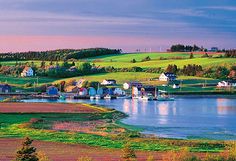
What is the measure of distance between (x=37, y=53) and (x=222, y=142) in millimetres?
163904

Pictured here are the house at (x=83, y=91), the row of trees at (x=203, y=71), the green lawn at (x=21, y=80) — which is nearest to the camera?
the house at (x=83, y=91)

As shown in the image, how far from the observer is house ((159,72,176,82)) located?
126188mm

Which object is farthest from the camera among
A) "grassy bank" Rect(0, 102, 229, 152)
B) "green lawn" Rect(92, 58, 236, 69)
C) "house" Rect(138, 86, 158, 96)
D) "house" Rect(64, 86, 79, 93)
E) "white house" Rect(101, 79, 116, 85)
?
"green lawn" Rect(92, 58, 236, 69)

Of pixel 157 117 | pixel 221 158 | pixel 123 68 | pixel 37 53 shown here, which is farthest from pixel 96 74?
pixel 221 158

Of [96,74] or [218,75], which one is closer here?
[218,75]

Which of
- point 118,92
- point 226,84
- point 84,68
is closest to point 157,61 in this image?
point 84,68

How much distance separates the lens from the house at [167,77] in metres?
126

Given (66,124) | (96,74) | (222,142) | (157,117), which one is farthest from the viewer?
(96,74)

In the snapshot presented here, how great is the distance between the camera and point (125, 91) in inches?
4717

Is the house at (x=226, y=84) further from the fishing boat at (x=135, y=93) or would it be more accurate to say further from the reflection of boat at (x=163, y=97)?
the fishing boat at (x=135, y=93)

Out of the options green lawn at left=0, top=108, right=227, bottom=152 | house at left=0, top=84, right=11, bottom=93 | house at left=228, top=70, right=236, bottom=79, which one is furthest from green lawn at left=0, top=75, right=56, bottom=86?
green lawn at left=0, top=108, right=227, bottom=152

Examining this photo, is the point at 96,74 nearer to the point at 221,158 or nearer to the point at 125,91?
the point at 125,91

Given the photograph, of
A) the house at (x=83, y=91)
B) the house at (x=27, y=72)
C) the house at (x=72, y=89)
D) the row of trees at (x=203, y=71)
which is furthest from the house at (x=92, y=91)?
the house at (x=27, y=72)

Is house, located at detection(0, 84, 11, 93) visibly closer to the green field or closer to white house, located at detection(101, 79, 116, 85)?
white house, located at detection(101, 79, 116, 85)
